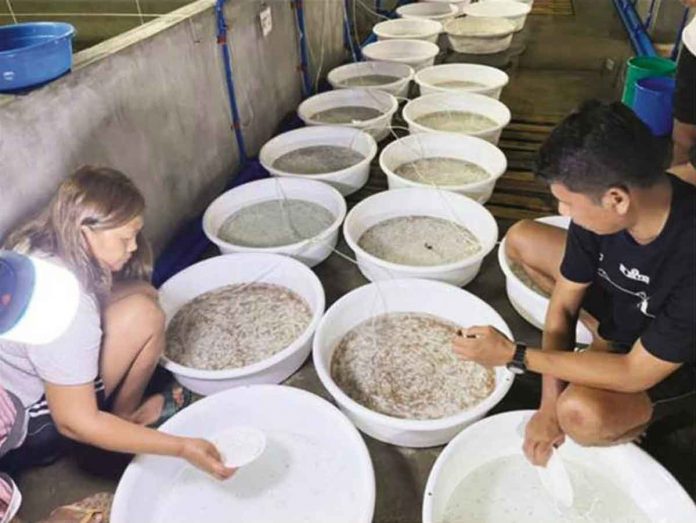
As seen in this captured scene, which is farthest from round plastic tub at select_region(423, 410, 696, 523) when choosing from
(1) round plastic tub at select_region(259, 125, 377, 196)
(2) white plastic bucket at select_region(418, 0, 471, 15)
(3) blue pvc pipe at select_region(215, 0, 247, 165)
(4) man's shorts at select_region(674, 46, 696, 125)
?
(2) white plastic bucket at select_region(418, 0, 471, 15)

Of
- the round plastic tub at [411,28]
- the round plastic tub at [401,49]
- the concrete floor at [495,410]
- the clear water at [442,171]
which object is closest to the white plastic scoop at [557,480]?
the concrete floor at [495,410]

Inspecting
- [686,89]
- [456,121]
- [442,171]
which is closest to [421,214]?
[442,171]

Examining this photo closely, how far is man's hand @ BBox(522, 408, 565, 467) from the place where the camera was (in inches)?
47.1

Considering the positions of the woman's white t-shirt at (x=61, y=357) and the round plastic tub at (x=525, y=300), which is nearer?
the woman's white t-shirt at (x=61, y=357)

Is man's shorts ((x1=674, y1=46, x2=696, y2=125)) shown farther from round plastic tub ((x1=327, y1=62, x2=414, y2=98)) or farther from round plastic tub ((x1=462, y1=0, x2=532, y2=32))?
round plastic tub ((x1=462, y1=0, x2=532, y2=32))

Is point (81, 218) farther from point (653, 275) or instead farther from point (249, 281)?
point (653, 275)

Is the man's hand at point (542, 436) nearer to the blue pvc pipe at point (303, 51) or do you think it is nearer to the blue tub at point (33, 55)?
the blue tub at point (33, 55)

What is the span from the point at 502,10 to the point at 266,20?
94.5 inches

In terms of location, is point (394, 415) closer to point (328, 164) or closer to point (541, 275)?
point (541, 275)

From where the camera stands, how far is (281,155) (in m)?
2.55

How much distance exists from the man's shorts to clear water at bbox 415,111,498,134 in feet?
2.64

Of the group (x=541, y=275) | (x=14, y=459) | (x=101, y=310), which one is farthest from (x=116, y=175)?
(x=541, y=275)

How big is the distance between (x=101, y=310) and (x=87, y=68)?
73 cm

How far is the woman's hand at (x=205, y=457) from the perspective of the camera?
1.18 meters
